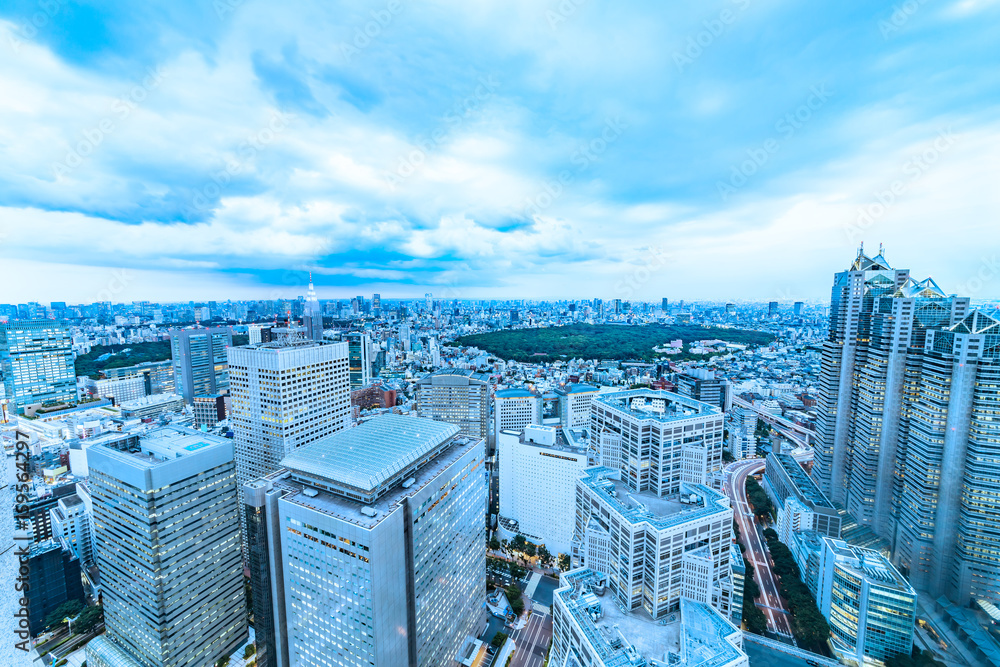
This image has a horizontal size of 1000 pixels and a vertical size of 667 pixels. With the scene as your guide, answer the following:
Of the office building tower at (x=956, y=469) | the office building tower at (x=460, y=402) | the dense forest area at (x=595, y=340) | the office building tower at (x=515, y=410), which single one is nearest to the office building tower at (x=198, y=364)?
the office building tower at (x=460, y=402)

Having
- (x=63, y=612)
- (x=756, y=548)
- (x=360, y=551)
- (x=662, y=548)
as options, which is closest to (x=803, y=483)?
(x=756, y=548)

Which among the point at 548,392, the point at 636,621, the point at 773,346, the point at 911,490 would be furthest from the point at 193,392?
the point at 773,346

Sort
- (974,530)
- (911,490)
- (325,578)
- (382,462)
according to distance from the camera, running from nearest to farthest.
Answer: (325,578) → (382,462) → (974,530) → (911,490)

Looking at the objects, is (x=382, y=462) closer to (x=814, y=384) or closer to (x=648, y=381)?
(x=648, y=381)

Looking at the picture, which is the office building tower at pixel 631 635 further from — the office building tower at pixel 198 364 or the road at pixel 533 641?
the office building tower at pixel 198 364

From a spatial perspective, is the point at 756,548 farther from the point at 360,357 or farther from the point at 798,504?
the point at 360,357

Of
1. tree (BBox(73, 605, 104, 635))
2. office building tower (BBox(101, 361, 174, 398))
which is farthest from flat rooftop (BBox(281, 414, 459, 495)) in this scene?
office building tower (BBox(101, 361, 174, 398))

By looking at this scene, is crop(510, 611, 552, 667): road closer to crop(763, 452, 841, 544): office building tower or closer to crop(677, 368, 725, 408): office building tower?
crop(763, 452, 841, 544): office building tower
